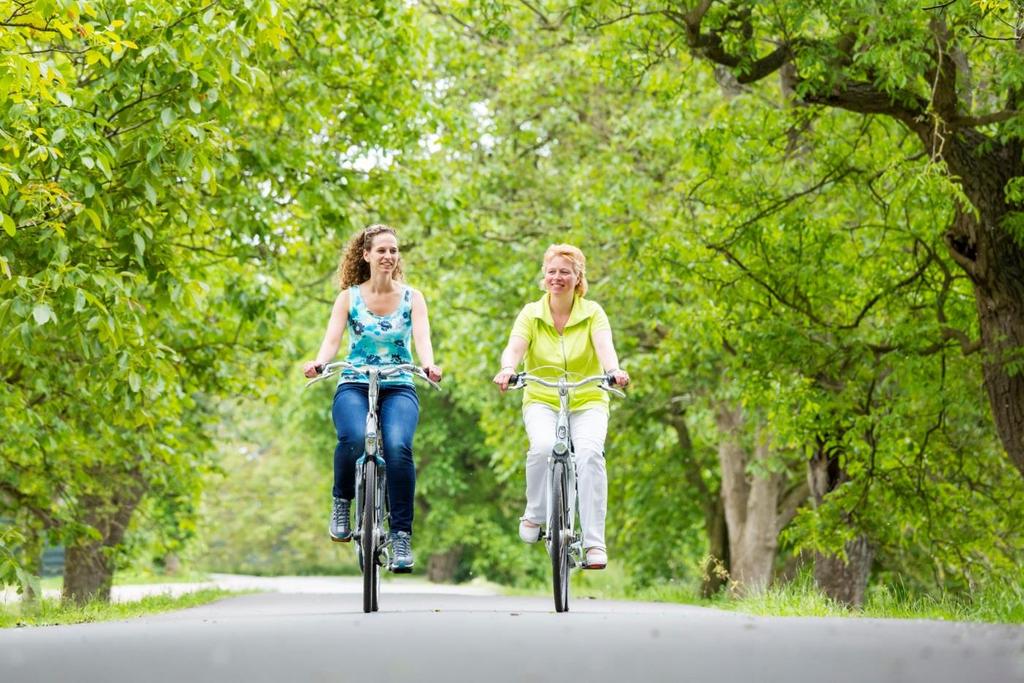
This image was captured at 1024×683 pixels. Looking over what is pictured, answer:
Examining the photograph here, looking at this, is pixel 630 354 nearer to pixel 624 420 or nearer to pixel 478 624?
pixel 624 420

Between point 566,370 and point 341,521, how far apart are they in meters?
1.63

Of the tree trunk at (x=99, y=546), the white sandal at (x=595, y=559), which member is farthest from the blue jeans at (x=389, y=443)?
the tree trunk at (x=99, y=546)

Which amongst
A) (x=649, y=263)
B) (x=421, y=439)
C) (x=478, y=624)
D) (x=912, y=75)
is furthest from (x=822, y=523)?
(x=421, y=439)

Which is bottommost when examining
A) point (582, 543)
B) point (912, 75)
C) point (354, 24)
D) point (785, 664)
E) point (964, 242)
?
point (785, 664)

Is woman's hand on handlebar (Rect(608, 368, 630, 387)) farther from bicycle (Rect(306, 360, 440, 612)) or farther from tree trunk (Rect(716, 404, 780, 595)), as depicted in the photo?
tree trunk (Rect(716, 404, 780, 595))

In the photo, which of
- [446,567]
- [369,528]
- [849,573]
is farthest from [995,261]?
[446,567]

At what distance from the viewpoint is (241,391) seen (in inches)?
637

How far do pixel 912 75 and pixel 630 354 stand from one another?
10833 millimetres

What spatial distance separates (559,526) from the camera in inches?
322

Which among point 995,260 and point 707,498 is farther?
point 707,498

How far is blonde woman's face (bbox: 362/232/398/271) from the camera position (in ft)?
28.3

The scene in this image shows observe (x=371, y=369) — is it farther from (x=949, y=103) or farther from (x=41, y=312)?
(x=949, y=103)

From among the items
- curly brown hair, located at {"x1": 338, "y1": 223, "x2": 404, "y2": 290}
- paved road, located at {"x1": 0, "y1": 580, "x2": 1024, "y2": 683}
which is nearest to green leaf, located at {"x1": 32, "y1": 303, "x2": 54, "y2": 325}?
paved road, located at {"x1": 0, "y1": 580, "x2": 1024, "y2": 683}

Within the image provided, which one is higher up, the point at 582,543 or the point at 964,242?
the point at 964,242
